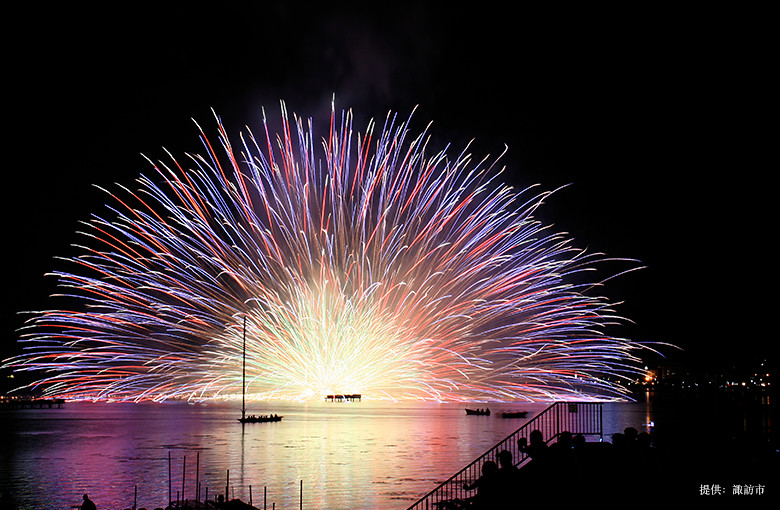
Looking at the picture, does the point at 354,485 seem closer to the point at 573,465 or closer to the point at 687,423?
the point at 687,423

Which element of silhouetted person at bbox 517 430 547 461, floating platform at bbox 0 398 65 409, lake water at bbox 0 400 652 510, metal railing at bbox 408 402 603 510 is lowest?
floating platform at bbox 0 398 65 409

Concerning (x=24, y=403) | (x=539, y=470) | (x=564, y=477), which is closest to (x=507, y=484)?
(x=539, y=470)

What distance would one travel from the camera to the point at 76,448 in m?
60.5

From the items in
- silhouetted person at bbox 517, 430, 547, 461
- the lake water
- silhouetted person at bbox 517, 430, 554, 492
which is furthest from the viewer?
the lake water

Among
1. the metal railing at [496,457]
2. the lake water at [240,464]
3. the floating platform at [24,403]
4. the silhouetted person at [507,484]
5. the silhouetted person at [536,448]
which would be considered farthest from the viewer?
the floating platform at [24,403]

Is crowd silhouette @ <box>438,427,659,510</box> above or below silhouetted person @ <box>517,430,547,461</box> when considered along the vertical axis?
below

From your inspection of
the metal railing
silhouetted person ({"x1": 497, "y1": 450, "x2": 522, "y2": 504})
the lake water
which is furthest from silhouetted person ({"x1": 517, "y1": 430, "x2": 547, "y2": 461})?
the lake water

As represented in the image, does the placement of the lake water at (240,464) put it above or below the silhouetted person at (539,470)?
below

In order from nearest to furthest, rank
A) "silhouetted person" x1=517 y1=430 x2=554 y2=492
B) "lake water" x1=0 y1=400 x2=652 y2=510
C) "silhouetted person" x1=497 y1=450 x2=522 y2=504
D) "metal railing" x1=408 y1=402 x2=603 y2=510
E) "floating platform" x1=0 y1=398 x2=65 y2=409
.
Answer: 1. "silhouetted person" x1=497 y1=450 x2=522 y2=504
2. "silhouetted person" x1=517 y1=430 x2=554 y2=492
3. "metal railing" x1=408 y1=402 x2=603 y2=510
4. "lake water" x1=0 y1=400 x2=652 y2=510
5. "floating platform" x1=0 y1=398 x2=65 y2=409

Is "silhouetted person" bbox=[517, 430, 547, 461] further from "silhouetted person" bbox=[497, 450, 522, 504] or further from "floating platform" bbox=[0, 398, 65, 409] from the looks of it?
"floating platform" bbox=[0, 398, 65, 409]

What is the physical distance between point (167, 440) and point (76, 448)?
332 inches

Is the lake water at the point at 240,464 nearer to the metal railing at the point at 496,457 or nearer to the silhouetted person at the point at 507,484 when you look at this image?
the metal railing at the point at 496,457

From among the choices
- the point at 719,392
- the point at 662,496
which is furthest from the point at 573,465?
the point at 719,392

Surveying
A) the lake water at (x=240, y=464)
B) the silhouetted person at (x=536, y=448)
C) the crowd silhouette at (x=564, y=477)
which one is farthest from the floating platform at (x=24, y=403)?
the crowd silhouette at (x=564, y=477)
